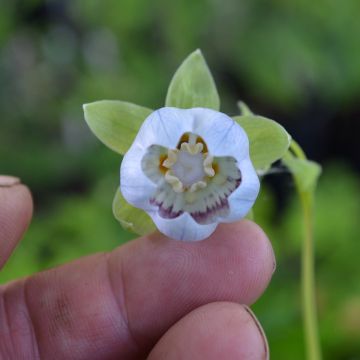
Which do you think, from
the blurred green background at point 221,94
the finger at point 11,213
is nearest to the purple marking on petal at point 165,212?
the finger at point 11,213

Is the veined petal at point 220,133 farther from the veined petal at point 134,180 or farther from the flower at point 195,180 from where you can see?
the veined petal at point 134,180

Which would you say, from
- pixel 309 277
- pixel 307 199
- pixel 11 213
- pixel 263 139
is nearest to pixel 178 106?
pixel 263 139

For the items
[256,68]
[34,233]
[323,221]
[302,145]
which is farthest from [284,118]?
[34,233]

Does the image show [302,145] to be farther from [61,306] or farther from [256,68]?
[61,306]

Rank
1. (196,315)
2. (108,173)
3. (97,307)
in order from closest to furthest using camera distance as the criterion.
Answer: (196,315) → (97,307) → (108,173)

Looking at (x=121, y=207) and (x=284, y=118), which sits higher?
(x=121, y=207)
